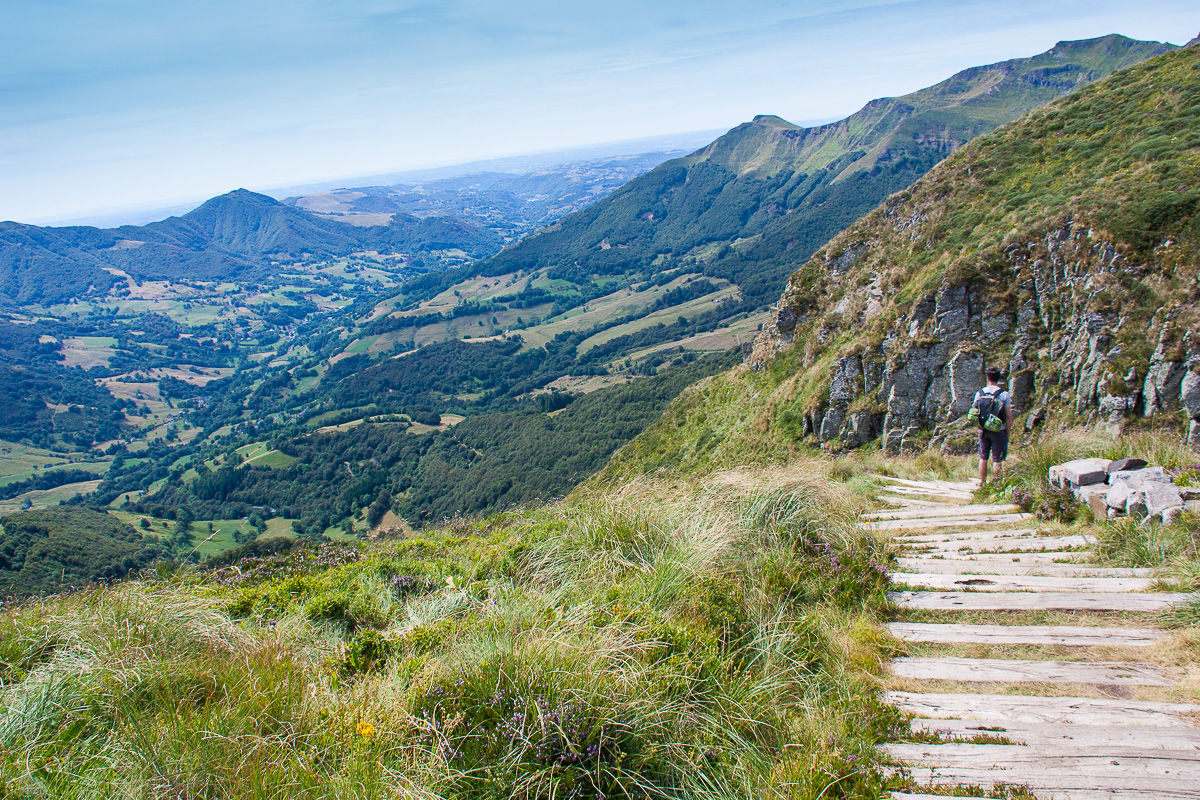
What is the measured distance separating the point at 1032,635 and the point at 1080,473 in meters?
3.44

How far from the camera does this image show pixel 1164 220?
22031mm

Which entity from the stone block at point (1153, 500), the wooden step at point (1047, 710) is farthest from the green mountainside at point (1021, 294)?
the wooden step at point (1047, 710)

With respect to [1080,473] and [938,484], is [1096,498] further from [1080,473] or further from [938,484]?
[938,484]

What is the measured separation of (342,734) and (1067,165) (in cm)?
4354

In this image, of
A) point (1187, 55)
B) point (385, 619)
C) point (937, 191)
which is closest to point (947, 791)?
point (385, 619)

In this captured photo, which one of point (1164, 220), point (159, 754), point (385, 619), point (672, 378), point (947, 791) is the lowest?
point (672, 378)

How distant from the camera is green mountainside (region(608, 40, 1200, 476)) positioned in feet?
69.1

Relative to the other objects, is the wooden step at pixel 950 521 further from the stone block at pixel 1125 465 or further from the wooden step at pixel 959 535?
the stone block at pixel 1125 465

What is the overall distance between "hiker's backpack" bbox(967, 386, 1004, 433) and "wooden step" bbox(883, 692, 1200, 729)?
667cm

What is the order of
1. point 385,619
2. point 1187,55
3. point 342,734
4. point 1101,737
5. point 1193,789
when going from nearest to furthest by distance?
point 1193,789 < point 1101,737 < point 342,734 < point 385,619 < point 1187,55

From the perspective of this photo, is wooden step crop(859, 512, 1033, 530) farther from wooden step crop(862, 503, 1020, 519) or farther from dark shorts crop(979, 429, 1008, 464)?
dark shorts crop(979, 429, 1008, 464)

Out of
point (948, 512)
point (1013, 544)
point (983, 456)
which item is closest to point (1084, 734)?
point (1013, 544)

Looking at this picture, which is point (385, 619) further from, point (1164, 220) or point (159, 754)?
point (1164, 220)

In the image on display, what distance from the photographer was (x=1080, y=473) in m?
6.54
